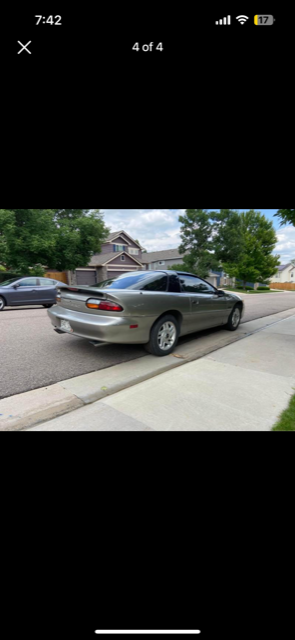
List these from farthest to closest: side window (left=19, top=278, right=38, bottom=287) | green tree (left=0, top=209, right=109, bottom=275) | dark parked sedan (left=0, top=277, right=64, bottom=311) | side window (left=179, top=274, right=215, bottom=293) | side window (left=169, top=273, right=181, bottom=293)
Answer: green tree (left=0, top=209, right=109, bottom=275)
side window (left=19, top=278, right=38, bottom=287)
dark parked sedan (left=0, top=277, right=64, bottom=311)
side window (left=179, top=274, right=215, bottom=293)
side window (left=169, top=273, right=181, bottom=293)

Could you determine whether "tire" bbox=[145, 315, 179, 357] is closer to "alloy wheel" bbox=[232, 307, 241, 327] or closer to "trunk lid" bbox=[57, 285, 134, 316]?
"trunk lid" bbox=[57, 285, 134, 316]

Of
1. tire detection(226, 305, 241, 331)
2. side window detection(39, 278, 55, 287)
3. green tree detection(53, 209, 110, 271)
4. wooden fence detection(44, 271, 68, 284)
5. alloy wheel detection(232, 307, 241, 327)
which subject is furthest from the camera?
wooden fence detection(44, 271, 68, 284)

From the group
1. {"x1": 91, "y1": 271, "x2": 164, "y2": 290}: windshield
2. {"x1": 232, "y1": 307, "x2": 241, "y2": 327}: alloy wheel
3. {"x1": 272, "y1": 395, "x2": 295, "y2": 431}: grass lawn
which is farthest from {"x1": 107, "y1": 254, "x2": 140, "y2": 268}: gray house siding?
{"x1": 272, "y1": 395, "x2": 295, "y2": 431}: grass lawn

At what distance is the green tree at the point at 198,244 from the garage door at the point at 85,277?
9.24 metres

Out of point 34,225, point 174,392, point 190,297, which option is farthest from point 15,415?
point 34,225

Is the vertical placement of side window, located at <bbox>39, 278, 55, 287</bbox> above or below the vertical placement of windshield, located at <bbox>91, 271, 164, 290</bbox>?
above

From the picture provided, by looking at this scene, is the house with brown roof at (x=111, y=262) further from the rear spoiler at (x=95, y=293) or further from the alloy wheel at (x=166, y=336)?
the alloy wheel at (x=166, y=336)

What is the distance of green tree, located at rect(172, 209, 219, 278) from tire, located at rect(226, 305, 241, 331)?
19167mm

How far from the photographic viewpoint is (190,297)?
4.46 meters

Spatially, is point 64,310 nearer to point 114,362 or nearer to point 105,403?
point 114,362

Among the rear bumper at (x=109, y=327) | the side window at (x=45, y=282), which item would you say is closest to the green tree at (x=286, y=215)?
the rear bumper at (x=109, y=327)

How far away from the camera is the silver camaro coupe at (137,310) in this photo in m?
3.33

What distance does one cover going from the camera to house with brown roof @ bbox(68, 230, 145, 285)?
25223 millimetres
